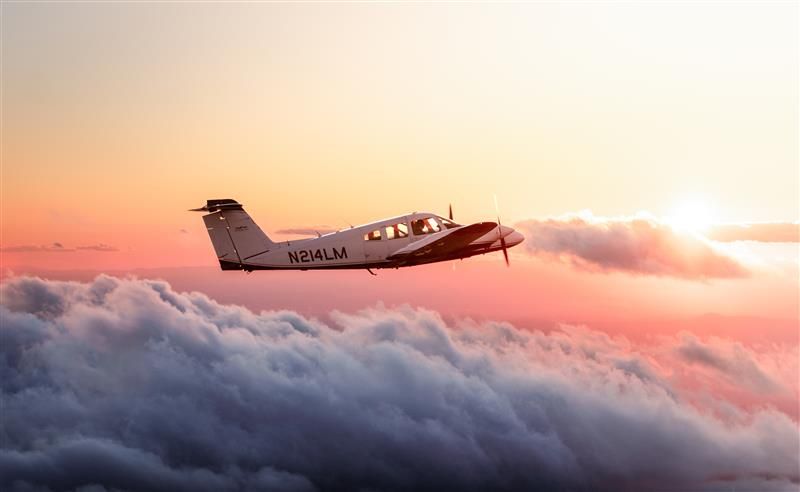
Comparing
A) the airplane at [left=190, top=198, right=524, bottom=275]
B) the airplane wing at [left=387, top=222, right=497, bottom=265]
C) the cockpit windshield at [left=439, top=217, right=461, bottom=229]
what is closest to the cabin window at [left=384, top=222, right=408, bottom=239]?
the airplane at [left=190, top=198, right=524, bottom=275]

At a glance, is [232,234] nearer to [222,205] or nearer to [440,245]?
[222,205]

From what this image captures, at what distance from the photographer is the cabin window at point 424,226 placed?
59344mm

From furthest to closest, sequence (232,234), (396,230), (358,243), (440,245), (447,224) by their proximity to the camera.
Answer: (447,224) → (232,234) → (358,243) → (396,230) → (440,245)

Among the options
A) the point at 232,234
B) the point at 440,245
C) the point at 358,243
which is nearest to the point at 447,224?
the point at 440,245

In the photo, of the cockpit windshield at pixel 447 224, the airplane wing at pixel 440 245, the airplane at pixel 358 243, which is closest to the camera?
the airplane wing at pixel 440 245

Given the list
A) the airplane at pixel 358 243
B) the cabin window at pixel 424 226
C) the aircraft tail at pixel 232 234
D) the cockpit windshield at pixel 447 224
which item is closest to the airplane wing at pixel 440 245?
the airplane at pixel 358 243

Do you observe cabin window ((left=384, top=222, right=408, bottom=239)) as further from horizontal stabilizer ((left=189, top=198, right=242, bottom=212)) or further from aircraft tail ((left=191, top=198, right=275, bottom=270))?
horizontal stabilizer ((left=189, top=198, right=242, bottom=212))

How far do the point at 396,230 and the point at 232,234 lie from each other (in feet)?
44.9

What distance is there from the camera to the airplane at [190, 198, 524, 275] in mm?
59062

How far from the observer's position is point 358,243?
59406 mm

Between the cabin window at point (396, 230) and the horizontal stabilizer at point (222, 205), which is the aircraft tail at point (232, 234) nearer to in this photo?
the horizontal stabilizer at point (222, 205)

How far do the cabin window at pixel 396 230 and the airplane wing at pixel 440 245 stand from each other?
3.91ft

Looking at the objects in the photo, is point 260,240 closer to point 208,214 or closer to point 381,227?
point 208,214

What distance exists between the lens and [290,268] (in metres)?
61.3
